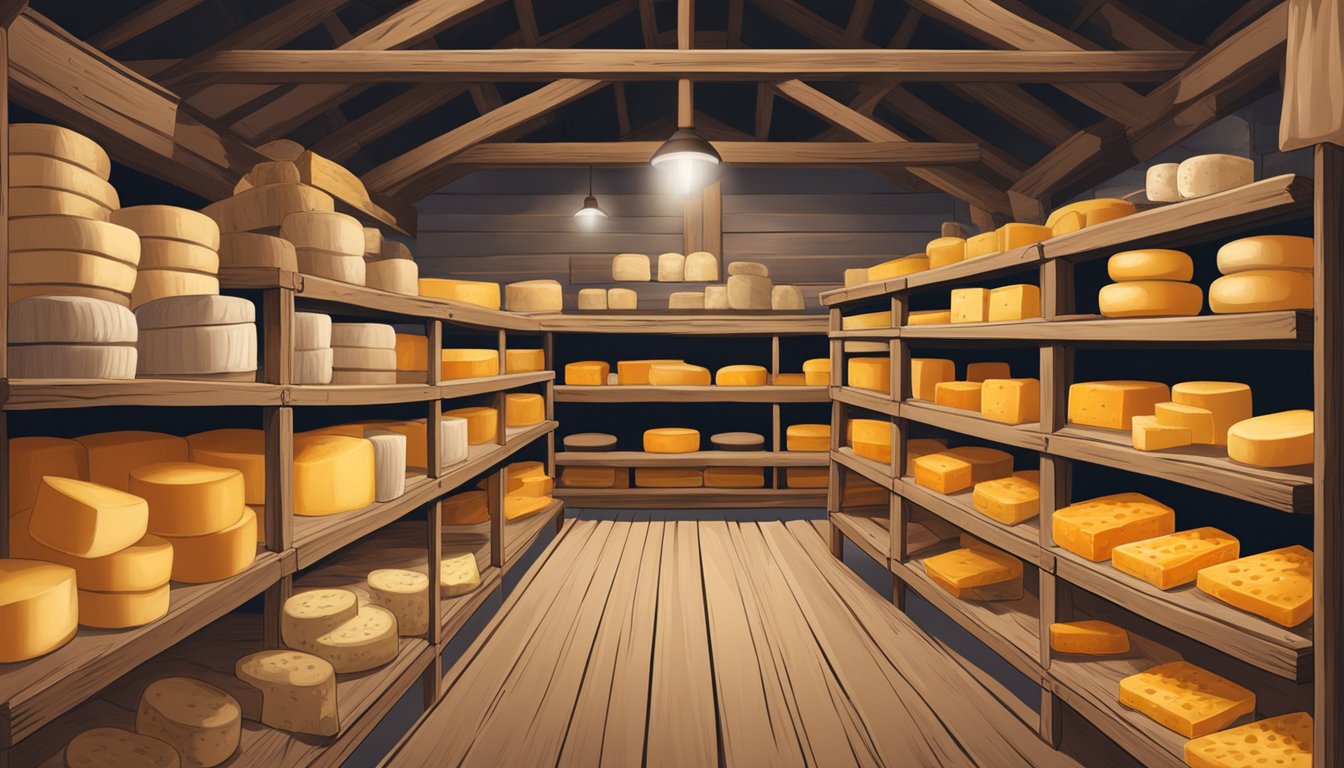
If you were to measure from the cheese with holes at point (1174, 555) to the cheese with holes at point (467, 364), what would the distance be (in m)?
2.97

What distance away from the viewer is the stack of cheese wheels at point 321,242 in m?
2.16

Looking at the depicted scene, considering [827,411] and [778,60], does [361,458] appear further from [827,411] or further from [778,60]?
[827,411]

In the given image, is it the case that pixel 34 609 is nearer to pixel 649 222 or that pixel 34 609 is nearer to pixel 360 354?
pixel 360 354

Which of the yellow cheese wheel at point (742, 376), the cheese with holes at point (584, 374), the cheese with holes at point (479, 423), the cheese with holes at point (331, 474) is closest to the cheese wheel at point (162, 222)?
the cheese with holes at point (331, 474)

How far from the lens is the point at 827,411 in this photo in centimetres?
623

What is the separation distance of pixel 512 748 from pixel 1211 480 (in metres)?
2.20

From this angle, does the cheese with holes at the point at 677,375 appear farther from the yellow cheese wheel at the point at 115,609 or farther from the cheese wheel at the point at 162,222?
the yellow cheese wheel at the point at 115,609

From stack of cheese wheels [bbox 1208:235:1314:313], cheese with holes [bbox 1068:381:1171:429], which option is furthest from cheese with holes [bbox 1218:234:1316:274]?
cheese with holes [bbox 1068:381:1171:429]

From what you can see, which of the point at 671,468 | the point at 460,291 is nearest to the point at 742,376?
the point at 671,468

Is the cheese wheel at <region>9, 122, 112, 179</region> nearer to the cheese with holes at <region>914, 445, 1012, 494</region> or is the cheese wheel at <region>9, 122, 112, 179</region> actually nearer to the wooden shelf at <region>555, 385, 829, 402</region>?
the cheese with holes at <region>914, 445, 1012, 494</region>

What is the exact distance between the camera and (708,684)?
2.72 metres

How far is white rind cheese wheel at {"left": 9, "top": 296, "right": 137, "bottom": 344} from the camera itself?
4.37ft

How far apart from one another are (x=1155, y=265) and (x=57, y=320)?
2.79 meters

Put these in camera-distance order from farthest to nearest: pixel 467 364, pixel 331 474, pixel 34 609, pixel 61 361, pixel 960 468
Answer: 1. pixel 467 364
2. pixel 960 468
3. pixel 331 474
4. pixel 61 361
5. pixel 34 609
